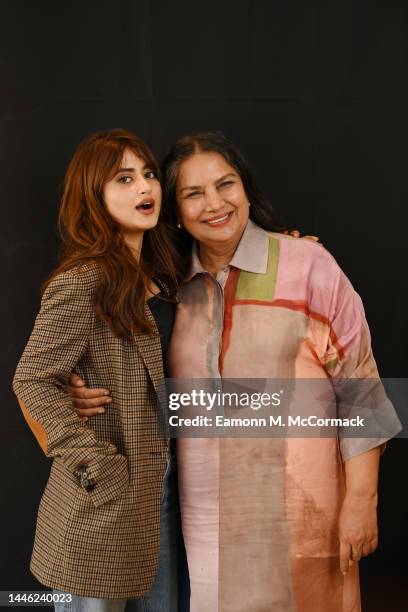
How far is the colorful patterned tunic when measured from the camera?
1840mm

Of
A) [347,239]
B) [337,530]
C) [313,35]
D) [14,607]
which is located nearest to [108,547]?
[337,530]

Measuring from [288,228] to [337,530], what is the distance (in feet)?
2.61

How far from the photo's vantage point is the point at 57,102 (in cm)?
214

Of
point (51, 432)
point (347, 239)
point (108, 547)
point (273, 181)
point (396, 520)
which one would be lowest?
point (396, 520)

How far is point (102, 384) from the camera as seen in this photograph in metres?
1.78

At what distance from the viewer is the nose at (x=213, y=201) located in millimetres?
1796

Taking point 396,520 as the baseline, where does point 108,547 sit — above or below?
above

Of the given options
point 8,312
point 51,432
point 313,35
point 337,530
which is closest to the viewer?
point 51,432

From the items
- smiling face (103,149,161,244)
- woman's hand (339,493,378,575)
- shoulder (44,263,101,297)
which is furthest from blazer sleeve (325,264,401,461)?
shoulder (44,263,101,297)

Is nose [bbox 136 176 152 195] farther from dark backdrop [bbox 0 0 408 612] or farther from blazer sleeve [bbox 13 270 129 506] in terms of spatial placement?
dark backdrop [bbox 0 0 408 612]

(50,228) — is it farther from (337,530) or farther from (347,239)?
(337,530)

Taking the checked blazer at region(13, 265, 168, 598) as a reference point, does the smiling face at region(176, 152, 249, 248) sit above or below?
above

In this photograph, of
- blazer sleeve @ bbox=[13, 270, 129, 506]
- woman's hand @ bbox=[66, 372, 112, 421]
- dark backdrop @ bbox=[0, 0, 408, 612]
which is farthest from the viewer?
dark backdrop @ bbox=[0, 0, 408, 612]

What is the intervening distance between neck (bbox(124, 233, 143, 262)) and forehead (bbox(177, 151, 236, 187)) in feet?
0.56
